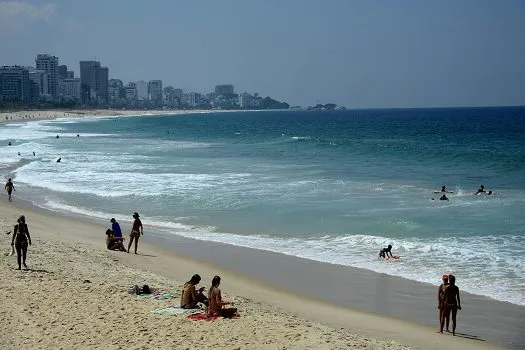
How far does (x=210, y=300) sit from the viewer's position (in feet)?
35.5

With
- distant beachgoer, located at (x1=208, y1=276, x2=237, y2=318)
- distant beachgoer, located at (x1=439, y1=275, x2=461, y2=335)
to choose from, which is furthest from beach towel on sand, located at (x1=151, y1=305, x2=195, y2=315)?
distant beachgoer, located at (x1=439, y1=275, x2=461, y2=335)

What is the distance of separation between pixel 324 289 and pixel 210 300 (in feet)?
12.3

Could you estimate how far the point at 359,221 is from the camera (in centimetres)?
2117

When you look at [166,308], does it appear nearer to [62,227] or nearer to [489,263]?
[489,263]

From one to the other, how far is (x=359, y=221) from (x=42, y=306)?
12231 millimetres

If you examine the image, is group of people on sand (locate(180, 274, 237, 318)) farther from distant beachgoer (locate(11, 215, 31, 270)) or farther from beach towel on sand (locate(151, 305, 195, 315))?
distant beachgoer (locate(11, 215, 31, 270))

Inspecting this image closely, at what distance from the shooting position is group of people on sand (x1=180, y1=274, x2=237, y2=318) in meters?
10.8

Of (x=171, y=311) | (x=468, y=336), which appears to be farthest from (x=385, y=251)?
(x=171, y=311)

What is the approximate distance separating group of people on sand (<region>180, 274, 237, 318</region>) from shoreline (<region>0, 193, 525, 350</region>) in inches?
63.1

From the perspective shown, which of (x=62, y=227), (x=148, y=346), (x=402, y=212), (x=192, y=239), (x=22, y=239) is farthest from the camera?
(x=402, y=212)

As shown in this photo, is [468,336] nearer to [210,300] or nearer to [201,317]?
[210,300]

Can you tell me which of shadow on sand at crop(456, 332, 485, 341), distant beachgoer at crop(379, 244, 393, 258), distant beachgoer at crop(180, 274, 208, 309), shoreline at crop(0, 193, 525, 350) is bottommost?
shoreline at crop(0, 193, 525, 350)

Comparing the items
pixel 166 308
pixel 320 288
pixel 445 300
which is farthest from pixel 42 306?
pixel 445 300

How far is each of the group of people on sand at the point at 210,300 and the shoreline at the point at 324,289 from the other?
5.26 feet
